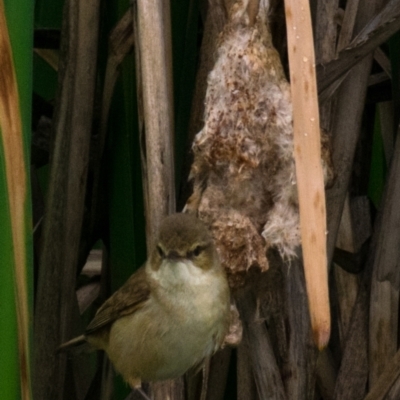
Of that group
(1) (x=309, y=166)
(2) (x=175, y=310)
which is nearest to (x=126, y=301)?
(2) (x=175, y=310)

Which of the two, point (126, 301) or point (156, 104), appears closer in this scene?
point (156, 104)

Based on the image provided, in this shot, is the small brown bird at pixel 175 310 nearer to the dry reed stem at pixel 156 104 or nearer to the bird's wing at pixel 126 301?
the bird's wing at pixel 126 301

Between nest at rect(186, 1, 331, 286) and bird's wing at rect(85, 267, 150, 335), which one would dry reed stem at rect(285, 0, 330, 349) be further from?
bird's wing at rect(85, 267, 150, 335)

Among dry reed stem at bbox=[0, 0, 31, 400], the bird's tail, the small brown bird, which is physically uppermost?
dry reed stem at bbox=[0, 0, 31, 400]

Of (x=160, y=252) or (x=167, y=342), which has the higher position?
(x=160, y=252)

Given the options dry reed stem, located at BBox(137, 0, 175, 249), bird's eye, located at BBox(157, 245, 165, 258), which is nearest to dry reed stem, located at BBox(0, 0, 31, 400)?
dry reed stem, located at BBox(137, 0, 175, 249)

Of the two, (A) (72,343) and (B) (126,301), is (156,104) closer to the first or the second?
(B) (126,301)

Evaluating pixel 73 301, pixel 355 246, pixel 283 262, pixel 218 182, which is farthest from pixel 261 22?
pixel 73 301
